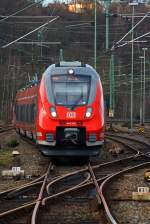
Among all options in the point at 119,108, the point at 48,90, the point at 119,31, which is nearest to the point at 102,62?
the point at 119,31

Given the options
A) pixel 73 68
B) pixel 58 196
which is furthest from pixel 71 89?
pixel 58 196

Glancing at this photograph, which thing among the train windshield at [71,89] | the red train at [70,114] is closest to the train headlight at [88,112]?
the red train at [70,114]

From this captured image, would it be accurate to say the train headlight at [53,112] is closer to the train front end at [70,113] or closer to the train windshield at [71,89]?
the train front end at [70,113]

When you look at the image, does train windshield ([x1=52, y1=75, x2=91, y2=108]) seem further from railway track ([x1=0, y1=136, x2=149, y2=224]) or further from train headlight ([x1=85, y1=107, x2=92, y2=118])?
railway track ([x1=0, y1=136, x2=149, y2=224])

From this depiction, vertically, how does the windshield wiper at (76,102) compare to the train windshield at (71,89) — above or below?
below

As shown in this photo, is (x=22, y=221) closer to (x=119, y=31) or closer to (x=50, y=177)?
(x=50, y=177)

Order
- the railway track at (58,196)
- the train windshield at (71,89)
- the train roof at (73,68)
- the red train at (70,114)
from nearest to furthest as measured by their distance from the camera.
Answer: the railway track at (58,196) → the red train at (70,114) → the train windshield at (71,89) → the train roof at (73,68)

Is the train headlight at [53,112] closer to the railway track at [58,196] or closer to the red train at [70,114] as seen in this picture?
the red train at [70,114]

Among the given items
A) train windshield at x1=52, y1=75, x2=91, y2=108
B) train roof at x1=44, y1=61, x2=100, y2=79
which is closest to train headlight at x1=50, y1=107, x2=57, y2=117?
train windshield at x1=52, y1=75, x2=91, y2=108

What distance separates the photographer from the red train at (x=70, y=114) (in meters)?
17.4

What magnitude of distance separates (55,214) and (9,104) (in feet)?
180

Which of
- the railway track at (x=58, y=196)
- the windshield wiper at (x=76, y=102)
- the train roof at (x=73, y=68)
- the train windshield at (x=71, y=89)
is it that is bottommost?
the railway track at (x=58, y=196)

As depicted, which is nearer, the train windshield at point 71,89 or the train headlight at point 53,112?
the train headlight at point 53,112

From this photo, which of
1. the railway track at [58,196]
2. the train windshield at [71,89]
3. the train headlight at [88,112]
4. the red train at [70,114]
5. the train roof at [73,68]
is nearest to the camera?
the railway track at [58,196]
